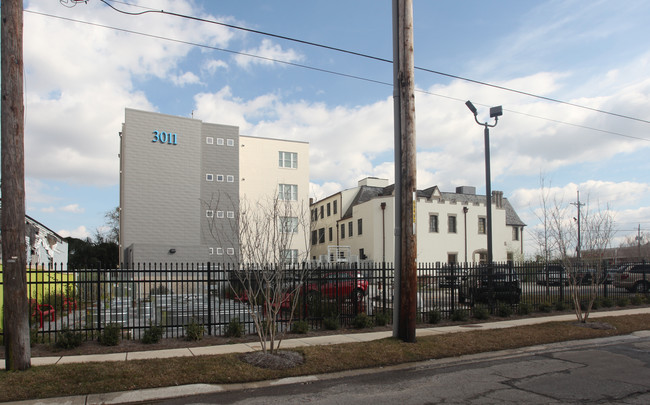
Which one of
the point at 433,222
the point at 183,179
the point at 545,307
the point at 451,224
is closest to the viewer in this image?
the point at 545,307

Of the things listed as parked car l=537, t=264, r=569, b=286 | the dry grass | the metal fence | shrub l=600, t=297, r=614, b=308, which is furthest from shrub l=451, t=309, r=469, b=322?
shrub l=600, t=297, r=614, b=308

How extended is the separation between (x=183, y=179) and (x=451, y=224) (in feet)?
79.1

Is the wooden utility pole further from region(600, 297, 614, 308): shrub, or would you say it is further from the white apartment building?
the white apartment building

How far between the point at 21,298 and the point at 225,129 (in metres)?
37.1

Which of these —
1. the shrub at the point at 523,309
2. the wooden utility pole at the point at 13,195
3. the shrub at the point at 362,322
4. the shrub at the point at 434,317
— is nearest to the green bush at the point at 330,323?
the shrub at the point at 362,322

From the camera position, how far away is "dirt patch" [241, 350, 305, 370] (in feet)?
27.5

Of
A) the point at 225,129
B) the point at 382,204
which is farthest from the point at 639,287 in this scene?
the point at 225,129

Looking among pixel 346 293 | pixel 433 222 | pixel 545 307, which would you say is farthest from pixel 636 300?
pixel 433 222

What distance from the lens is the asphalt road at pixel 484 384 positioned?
675cm

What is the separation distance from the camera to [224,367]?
8.16m

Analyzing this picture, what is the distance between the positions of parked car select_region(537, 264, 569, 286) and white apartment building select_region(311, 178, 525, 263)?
22.4 metres

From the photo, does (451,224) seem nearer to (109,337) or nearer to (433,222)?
(433,222)

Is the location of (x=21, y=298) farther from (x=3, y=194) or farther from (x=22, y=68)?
(x=22, y=68)

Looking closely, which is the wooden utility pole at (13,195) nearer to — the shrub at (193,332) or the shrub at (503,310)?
the shrub at (193,332)
